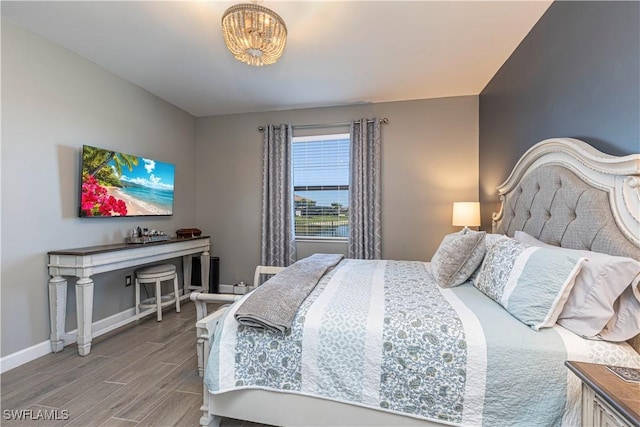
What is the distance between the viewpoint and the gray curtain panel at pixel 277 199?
3709 millimetres

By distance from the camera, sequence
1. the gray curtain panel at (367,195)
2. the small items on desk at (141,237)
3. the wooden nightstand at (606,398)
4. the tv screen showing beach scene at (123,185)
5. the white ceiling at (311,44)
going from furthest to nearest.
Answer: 1. the gray curtain panel at (367,195)
2. the small items on desk at (141,237)
3. the tv screen showing beach scene at (123,185)
4. the white ceiling at (311,44)
5. the wooden nightstand at (606,398)

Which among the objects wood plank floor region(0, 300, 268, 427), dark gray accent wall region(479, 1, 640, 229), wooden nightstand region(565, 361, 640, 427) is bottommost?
wood plank floor region(0, 300, 268, 427)

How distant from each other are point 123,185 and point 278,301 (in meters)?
2.38

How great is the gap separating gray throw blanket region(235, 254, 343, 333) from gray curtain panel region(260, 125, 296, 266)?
177 centimetres

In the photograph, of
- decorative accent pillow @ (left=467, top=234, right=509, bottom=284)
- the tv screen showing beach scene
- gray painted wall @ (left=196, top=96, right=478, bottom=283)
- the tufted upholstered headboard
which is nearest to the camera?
the tufted upholstered headboard

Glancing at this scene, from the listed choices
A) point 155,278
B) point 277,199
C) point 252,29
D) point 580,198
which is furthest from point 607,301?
point 155,278

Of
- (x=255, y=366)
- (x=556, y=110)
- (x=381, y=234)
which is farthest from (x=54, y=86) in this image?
(x=556, y=110)

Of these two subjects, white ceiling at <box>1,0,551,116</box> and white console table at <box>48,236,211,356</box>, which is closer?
white ceiling at <box>1,0,551,116</box>

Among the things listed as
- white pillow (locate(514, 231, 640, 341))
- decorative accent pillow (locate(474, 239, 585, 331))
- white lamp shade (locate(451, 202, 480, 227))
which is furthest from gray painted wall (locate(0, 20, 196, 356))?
white lamp shade (locate(451, 202, 480, 227))

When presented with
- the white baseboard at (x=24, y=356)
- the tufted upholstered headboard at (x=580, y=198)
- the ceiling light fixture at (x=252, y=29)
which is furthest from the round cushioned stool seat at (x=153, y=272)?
the tufted upholstered headboard at (x=580, y=198)

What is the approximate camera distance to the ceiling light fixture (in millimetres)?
1649

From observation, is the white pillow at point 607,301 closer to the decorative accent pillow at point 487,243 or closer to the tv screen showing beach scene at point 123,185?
the decorative accent pillow at point 487,243
